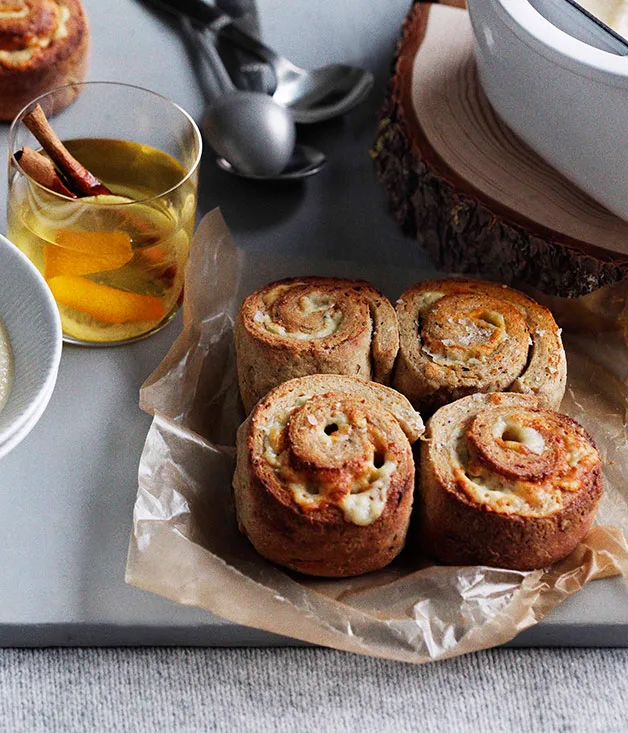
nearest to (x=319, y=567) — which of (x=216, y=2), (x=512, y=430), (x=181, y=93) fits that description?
(x=512, y=430)

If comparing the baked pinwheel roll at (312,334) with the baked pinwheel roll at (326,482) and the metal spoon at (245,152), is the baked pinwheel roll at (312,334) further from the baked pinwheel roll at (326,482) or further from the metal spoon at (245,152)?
the metal spoon at (245,152)

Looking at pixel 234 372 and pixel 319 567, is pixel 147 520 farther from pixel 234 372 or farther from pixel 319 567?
pixel 234 372

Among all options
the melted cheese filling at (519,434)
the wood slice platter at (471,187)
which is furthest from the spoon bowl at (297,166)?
the melted cheese filling at (519,434)

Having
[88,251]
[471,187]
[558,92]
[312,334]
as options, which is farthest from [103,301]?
[558,92]

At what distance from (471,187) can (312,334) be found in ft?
1.09

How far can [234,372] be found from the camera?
1417mm

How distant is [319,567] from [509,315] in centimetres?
42

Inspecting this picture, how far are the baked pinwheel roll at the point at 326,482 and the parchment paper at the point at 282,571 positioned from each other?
1.4 inches

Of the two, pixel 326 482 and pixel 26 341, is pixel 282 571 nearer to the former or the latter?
pixel 326 482

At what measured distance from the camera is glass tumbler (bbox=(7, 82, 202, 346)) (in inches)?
52.3

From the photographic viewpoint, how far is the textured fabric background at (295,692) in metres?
1.12

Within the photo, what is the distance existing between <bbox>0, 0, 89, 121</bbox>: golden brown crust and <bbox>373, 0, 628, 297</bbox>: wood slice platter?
501 millimetres

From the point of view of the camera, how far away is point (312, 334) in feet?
4.28

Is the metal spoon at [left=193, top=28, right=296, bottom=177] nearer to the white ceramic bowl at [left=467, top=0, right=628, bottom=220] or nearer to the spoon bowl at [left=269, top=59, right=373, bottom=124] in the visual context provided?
the spoon bowl at [left=269, top=59, right=373, bottom=124]
